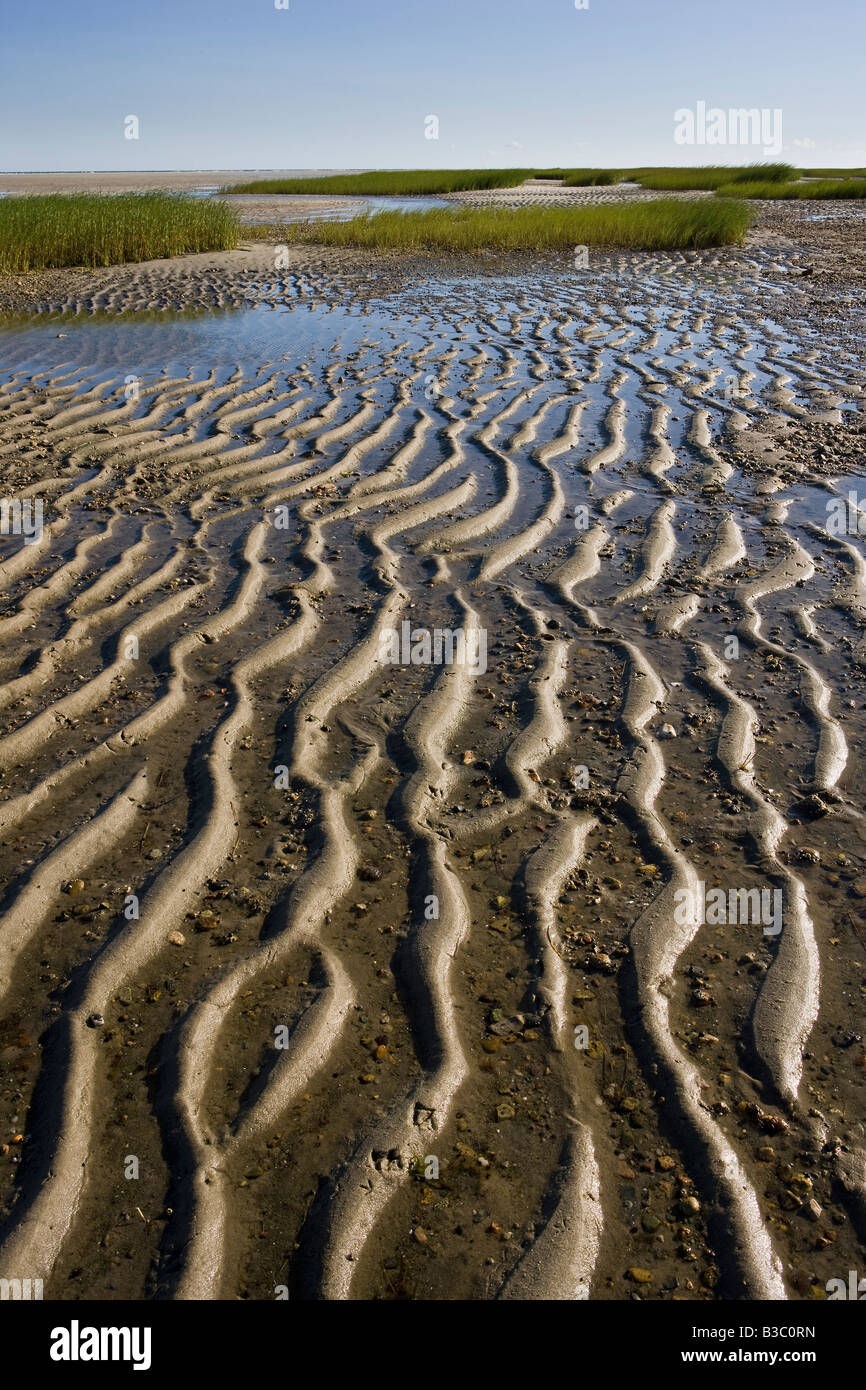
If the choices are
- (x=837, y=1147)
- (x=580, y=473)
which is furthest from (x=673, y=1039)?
(x=580, y=473)

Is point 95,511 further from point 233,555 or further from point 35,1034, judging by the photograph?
point 35,1034

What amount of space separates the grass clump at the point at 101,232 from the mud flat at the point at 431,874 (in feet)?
42.1

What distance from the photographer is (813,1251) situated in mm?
2020

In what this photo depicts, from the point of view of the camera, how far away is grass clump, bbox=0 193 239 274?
684 inches

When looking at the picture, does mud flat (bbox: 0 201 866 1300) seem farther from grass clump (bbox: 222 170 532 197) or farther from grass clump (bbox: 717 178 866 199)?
grass clump (bbox: 222 170 532 197)

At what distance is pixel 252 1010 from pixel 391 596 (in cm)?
273

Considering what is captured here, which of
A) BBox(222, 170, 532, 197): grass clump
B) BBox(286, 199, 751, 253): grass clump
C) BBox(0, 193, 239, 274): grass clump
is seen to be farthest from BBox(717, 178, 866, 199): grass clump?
BBox(0, 193, 239, 274): grass clump

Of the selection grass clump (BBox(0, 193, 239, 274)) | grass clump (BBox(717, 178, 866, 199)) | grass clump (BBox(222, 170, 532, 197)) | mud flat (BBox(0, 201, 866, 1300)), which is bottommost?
mud flat (BBox(0, 201, 866, 1300))

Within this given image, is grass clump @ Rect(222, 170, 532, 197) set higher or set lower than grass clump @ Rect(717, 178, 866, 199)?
higher

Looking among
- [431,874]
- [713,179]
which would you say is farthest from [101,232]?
[713,179]

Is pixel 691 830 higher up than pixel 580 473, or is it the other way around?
pixel 580 473

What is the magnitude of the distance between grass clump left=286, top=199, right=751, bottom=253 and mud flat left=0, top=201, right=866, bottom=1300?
15.3 metres

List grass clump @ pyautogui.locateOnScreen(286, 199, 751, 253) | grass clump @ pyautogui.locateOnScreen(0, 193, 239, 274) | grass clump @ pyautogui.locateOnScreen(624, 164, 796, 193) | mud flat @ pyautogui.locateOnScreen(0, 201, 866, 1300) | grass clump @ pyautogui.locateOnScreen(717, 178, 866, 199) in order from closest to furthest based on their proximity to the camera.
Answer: mud flat @ pyautogui.locateOnScreen(0, 201, 866, 1300) → grass clump @ pyautogui.locateOnScreen(0, 193, 239, 274) → grass clump @ pyautogui.locateOnScreen(286, 199, 751, 253) → grass clump @ pyautogui.locateOnScreen(717, 178, 866, 199) → grass clump @ pyautogui.locateOnScreen(624, 164, 796, 193)

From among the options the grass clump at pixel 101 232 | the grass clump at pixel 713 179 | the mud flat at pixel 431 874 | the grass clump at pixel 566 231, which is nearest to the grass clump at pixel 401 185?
the grass clump at pixel 713 179
